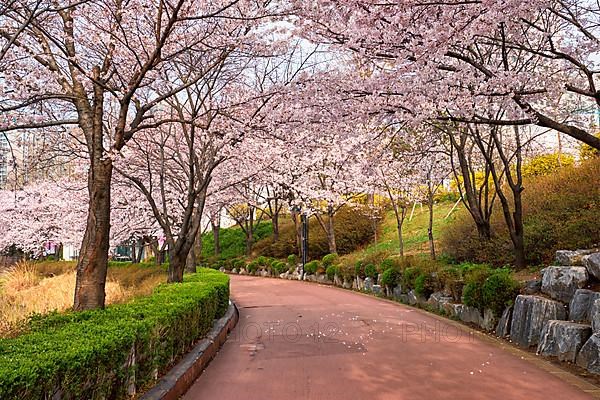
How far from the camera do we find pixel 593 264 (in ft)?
22.9

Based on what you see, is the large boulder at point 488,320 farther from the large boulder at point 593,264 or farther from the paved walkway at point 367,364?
the large boulder at point 593,264

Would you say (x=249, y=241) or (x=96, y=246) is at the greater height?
(x=249, y=241)

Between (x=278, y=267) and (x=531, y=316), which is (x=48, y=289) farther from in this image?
(x=531, y=316)

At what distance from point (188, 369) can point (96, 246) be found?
10.1ft

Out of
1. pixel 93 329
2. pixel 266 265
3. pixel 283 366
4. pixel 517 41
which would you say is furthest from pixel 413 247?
pixel 93 329

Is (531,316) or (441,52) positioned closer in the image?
(441,52)

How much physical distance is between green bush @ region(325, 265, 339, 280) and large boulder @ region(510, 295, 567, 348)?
1124 centimetres

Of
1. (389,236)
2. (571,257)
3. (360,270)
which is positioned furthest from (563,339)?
(389,236)

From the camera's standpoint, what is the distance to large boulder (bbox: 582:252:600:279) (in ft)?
22.6

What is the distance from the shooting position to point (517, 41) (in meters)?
8.00

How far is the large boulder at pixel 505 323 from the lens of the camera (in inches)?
333

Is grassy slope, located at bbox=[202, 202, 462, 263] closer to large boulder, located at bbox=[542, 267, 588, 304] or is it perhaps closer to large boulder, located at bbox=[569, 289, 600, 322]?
large boulder, located at bbox=[542, 267, 588, 304]

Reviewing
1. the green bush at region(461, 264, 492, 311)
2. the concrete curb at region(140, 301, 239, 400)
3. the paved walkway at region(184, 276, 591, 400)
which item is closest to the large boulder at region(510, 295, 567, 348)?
the paved walkway at region(184, 276, 591, 400)

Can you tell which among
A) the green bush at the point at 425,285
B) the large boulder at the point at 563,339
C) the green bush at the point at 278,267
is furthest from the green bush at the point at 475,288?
the green bush at the point at 278,267
